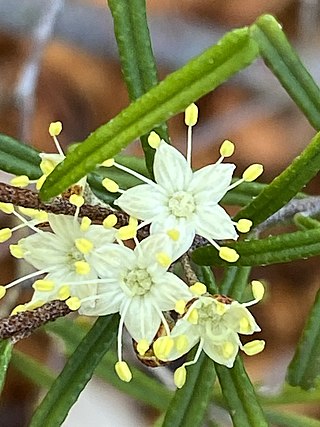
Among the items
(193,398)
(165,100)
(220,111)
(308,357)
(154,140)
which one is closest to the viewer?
(165,100)

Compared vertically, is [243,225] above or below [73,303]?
above

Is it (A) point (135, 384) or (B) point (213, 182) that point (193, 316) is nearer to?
(B) point (213, 182)

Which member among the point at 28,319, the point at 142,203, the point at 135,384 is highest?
the point at 135,384

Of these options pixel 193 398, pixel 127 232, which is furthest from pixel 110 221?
pixel 193 398

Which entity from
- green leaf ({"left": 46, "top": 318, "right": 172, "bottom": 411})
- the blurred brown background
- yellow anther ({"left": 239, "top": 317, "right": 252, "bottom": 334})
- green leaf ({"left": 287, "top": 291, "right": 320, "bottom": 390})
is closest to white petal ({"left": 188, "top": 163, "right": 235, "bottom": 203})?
yellow anther ({"left": 239, "top": 317, "right": 252, "bottom": 334})

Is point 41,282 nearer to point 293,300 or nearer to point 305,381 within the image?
point 305,381

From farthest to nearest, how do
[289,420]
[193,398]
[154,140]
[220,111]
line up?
[220,111]
[289,420]
[193,398]
[154,140]

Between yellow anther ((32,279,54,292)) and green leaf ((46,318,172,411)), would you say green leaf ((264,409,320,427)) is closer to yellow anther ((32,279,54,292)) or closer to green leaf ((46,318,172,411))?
green leaf ((46,318,172,411))
